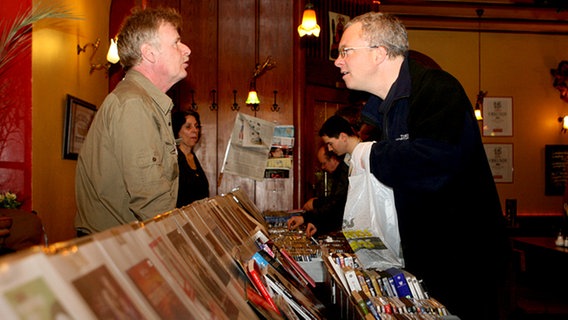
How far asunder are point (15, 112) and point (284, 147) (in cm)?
288

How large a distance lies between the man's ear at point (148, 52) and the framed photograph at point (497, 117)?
27.0 ft

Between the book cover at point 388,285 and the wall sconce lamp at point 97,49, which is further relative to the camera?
the wall sconce lamp at point 97,49

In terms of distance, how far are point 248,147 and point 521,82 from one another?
6.19 meters

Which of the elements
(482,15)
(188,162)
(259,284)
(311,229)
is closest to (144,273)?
(259,284)

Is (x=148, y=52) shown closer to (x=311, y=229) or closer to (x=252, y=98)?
(x=311, y=229)

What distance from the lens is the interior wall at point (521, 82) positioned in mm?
9008

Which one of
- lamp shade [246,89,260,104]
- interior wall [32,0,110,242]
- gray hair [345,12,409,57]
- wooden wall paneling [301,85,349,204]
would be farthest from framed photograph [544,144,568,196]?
gray hair [345,12,409,57]

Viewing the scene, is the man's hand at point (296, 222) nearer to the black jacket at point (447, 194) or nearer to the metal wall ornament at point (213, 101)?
the black jacket at point (447, 194)

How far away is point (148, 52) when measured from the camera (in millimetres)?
2023

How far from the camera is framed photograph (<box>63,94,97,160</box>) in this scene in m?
3.96

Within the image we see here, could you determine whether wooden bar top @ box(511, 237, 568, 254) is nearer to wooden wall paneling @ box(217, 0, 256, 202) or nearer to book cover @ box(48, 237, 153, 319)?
wooden wall paneling @ box(217, 0, 256, 202)

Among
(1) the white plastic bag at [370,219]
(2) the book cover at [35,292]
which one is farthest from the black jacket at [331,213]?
(2) the book cover at [35,292]

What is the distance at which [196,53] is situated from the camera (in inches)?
214

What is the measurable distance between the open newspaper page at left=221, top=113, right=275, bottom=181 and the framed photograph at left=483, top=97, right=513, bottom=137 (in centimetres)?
527
